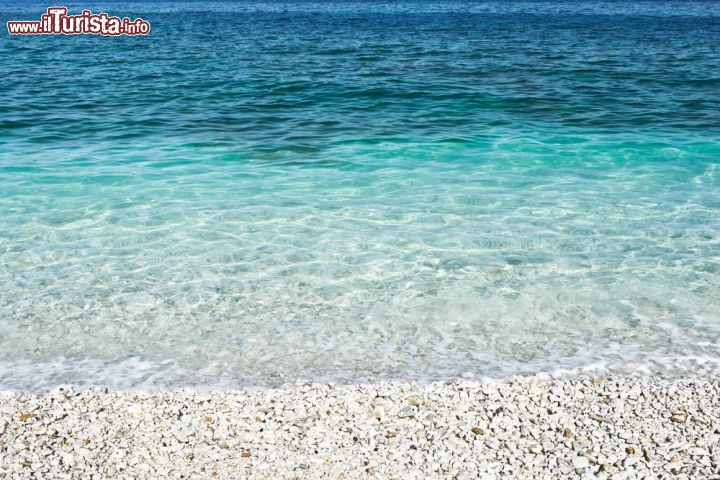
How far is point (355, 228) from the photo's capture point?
11.7 meters

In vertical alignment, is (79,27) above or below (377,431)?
above

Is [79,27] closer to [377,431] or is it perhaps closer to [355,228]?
[355,228]

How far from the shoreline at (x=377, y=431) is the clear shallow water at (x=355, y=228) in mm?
563

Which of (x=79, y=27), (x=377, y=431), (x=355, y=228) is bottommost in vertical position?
(x=355, y=228)

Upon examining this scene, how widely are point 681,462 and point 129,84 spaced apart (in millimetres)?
23003

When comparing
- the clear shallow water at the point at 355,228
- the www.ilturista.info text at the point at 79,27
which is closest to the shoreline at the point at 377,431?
the clear shallow water at the point at 355,228

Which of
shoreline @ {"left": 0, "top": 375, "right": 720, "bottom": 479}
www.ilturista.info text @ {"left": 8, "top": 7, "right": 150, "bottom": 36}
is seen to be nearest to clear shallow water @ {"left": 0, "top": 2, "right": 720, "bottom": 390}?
shoreline @ {"left": 0, "top": 375, "right": 720, "bottom": 479}

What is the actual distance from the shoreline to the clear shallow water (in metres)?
0.56

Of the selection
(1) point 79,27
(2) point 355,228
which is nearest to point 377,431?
(2) point 355,228

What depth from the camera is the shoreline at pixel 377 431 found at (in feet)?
19.1

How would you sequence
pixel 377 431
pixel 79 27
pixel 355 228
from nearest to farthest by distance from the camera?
pixel 377 431
pixel 355 228
pixel 79 27

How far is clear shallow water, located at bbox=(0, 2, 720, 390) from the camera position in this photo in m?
8.02

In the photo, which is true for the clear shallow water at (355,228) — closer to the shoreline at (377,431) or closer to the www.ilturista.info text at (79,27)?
the shoreline at (377,431)

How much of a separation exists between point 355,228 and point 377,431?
5675mm
